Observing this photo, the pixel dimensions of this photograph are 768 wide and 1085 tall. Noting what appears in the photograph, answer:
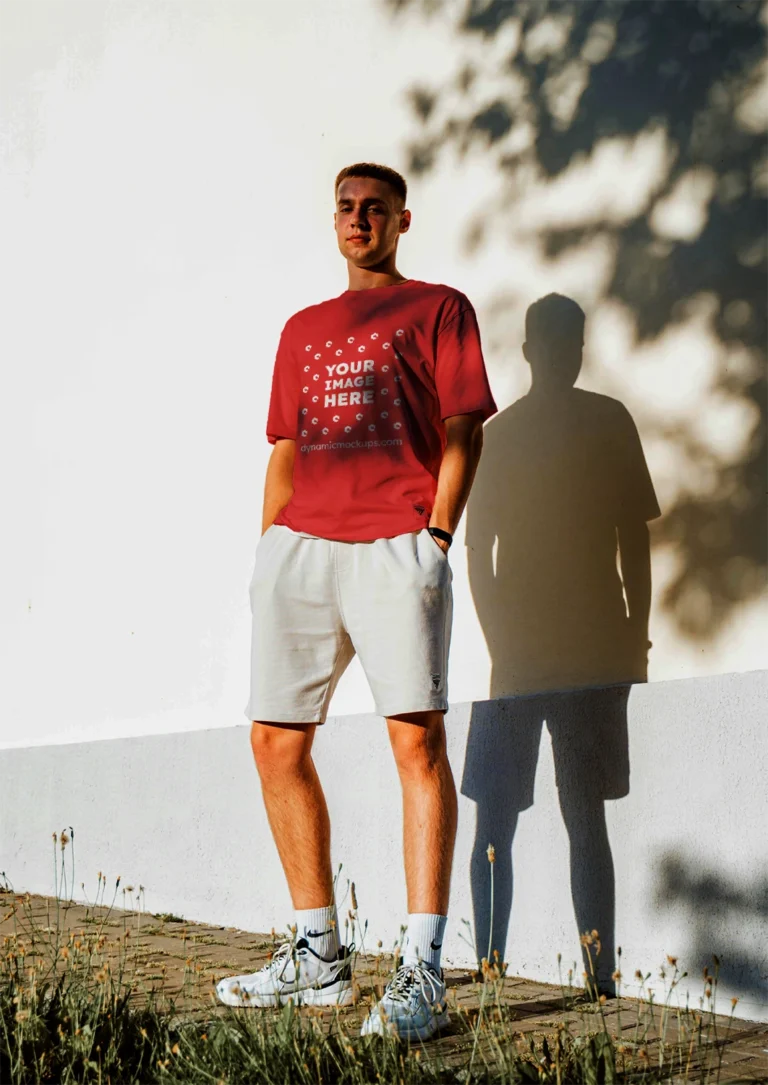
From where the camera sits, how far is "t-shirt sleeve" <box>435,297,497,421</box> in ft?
12.5

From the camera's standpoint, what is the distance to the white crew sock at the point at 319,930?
3.79 metres

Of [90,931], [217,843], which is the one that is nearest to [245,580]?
[217,843]

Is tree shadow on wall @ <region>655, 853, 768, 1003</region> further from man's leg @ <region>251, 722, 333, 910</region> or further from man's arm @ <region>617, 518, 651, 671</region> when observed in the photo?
man's leg @ <region>251, 722, 333, 910</region>

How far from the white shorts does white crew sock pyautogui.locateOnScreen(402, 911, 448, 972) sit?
0.55 m

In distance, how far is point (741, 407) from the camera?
397cm

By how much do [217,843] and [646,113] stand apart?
10.4 feet

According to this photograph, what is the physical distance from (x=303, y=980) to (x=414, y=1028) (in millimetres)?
558

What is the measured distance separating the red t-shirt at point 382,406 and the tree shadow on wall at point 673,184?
722 mm

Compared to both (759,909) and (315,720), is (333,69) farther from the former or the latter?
(759,909)

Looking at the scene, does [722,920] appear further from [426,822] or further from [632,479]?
[632,479]

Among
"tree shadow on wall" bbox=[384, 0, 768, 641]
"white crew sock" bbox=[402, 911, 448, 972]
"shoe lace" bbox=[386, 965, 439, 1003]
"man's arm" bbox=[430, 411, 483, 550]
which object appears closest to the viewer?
"shoe lace" bbox=[386, 965, 439, 1003]

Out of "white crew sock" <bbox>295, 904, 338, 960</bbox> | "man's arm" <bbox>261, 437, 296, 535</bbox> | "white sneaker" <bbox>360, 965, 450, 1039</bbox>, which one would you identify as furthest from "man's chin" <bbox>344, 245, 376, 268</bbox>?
"white sneaker" <bbox>360, 965, 450, 1039</bbox>

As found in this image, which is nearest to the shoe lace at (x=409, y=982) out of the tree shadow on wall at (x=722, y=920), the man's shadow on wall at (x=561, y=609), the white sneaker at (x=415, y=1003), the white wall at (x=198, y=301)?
the white sneaker at (x=415, y=1003)

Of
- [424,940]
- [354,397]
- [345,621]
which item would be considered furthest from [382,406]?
[424,940]
